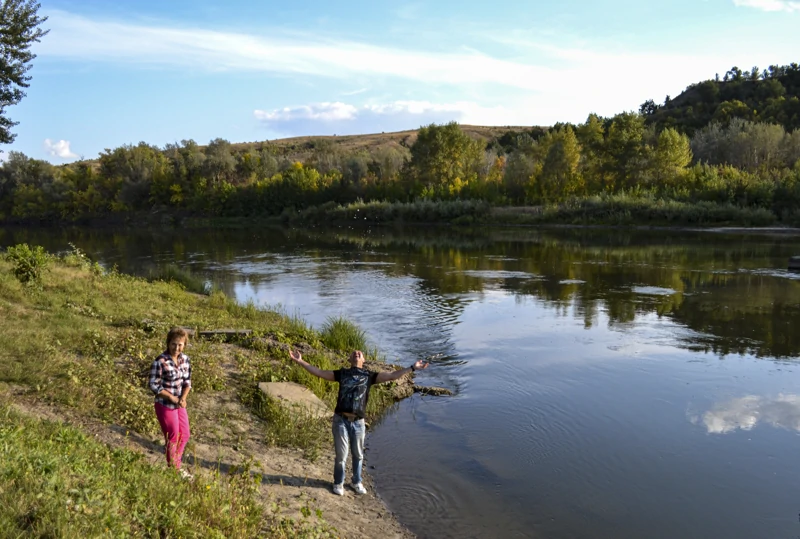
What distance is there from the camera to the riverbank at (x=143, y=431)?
4.81 meters

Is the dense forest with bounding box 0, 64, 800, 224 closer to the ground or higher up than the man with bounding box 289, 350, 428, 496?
higher up

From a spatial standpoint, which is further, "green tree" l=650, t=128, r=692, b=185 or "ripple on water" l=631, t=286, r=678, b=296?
"green tree" l=650, t=128, r=692, b=185

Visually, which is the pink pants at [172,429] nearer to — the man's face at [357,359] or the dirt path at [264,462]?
the dirt path at [264,462]

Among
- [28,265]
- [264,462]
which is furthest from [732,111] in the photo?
[264,462]

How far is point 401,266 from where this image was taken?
1265 inches

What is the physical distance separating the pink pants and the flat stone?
268cm

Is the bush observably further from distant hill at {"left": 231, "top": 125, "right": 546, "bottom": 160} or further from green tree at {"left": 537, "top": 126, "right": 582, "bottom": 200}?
distant hill at {"left": 231, "top": 125, "right": 546, "bottom": 160}

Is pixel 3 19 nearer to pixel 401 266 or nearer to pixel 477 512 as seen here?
pixel 401 266

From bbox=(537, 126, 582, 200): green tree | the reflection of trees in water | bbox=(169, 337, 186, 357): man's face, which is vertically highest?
bbox=(537, 126, 582, 200): green tree

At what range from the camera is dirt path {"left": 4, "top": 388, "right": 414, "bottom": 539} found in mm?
6887

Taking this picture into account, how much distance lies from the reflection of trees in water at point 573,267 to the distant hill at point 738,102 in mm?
45487

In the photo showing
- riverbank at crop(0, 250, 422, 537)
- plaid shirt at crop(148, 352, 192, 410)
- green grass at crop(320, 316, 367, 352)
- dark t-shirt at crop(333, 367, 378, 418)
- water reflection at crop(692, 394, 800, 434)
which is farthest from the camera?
green grass at crop(320, 316, 367, 352)

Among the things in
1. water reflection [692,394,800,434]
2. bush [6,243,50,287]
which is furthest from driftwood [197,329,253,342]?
water reflection [692,394,800,434]

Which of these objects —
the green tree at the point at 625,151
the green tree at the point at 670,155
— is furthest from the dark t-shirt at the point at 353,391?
the green tree at the point at 625,151
